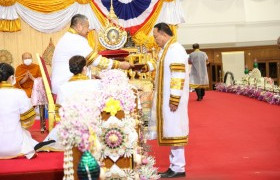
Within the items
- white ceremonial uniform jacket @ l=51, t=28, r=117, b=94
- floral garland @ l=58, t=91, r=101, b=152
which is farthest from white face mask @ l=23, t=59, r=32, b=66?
floral garland @ l=58, t=91, r=101, b=152

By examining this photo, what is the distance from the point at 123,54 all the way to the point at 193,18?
34.5ft

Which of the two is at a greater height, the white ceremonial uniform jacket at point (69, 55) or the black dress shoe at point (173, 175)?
the white ceremonial uniform jacket at point (69, 55)

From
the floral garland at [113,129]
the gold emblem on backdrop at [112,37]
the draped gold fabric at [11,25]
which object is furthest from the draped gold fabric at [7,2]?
the floral garland at [113,129]

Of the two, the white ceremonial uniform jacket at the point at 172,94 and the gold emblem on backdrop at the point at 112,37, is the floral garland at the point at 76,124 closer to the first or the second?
the white ceremonial uniform jacket at the point at 172,94

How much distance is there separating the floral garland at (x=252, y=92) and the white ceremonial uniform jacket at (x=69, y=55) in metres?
6.38

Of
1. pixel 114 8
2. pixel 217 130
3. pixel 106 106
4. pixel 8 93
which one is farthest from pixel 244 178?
pixel 114 8

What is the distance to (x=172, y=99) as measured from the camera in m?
5.07

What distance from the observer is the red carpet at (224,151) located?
498 cm

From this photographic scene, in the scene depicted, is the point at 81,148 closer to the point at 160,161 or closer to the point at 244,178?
the point at 244,178

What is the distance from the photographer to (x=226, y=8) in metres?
16.9

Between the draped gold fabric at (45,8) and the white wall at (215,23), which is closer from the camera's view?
the draped gold fabric at (45,8)

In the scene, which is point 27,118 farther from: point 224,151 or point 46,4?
point 46,4

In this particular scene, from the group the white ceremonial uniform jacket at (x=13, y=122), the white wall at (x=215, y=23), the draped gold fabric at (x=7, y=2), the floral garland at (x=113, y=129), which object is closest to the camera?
the floral garland at (x=113, y=129)

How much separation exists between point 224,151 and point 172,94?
5.37ft
